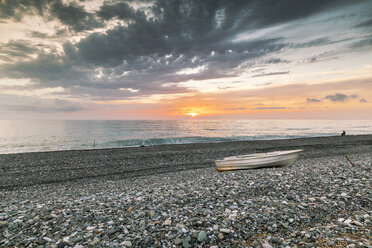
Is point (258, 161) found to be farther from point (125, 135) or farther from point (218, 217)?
point (125, 135)

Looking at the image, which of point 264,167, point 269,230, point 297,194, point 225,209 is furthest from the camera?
point 264,167

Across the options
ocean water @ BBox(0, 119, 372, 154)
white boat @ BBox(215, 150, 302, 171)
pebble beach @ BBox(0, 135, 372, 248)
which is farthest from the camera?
ocean water @ BBox(0, 119, 372, 154)

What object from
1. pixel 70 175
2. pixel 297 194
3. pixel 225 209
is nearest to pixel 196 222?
pixel 225 209

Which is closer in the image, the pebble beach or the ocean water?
the pebble beach

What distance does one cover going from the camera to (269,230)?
570cm

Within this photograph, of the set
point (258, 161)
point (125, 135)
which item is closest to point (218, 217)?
point (258, 161)

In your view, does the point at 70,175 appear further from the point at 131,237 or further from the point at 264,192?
the point at 264,192

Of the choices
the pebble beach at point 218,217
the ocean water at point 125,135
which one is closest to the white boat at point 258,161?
the pebble beach at point 218,217

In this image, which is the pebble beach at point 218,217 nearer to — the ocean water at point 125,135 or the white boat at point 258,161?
the white boat at point 258,161

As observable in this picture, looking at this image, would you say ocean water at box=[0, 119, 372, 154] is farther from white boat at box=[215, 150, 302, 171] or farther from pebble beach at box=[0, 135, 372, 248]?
pebble beach at box=[0, 135, 372, 248]

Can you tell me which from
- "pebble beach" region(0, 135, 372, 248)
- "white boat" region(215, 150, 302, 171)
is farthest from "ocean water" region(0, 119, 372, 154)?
"pebble beach" region(0, 135, 372, 248)

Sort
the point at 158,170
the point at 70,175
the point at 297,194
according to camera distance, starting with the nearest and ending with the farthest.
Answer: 1. the point at 297,194
2. the point at 70,175
3. the point at 158,170

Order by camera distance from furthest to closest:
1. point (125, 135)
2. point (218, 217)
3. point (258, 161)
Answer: point (125, 135) < point (258, 161) < point (218, 217)

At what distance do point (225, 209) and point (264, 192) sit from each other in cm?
271
